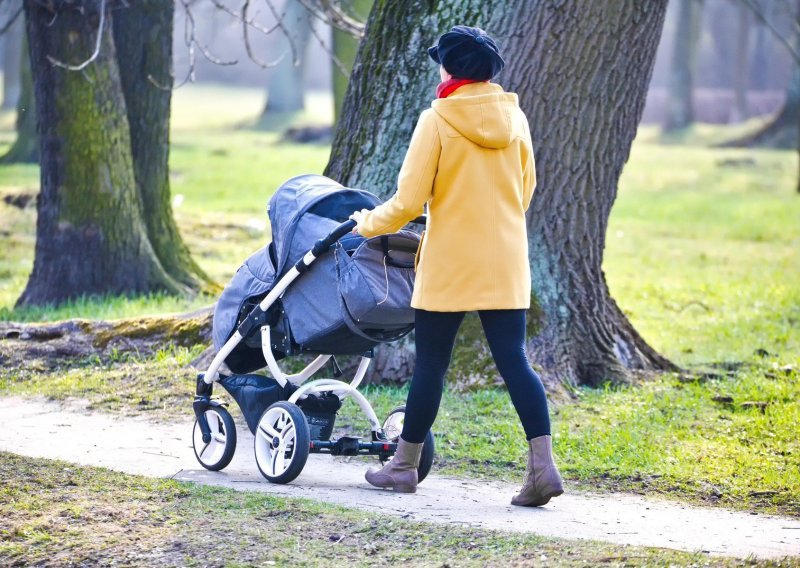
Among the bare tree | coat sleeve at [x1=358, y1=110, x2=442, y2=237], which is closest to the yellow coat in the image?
coat sleeve at [x1=358, y1=110, x2=442, y2=237]

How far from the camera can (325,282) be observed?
527cm

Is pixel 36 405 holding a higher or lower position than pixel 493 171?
lower

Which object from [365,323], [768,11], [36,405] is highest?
[768,11]

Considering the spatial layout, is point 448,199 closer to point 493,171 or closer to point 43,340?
point 493,171

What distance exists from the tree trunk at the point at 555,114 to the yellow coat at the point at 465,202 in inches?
85.2

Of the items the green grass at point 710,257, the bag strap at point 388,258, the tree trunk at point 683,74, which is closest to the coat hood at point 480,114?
the bag strap at point 388,258

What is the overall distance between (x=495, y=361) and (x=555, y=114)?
2.57m

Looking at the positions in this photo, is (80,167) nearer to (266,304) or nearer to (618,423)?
(266,304)

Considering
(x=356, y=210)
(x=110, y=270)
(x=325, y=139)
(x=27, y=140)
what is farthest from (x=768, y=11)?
(x=356, y=210)

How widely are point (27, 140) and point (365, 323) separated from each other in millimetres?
16736

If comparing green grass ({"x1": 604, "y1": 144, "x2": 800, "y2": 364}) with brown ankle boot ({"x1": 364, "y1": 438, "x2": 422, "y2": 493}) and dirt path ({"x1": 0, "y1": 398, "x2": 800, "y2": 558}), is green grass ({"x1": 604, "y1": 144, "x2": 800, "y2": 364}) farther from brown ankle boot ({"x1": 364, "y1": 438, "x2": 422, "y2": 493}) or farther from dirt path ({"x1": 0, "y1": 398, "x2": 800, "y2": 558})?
brown ankle boot ({"x1": 364, "y1": 438, "x2": 422, "y2": 493})

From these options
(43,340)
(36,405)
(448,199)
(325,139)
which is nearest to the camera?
(448,199)

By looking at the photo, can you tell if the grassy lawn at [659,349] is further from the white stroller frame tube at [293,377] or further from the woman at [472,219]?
the woman at [472,219]

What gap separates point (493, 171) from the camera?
4953 mm
